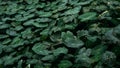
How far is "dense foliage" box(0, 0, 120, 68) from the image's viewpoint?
1840mm

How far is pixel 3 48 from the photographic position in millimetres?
2285

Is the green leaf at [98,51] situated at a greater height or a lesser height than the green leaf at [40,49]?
greater

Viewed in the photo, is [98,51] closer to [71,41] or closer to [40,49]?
[71,41]

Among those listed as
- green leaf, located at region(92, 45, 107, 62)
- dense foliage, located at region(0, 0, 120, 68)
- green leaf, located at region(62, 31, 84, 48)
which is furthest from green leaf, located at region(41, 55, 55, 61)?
green leaf, located at region(92, 45, 107, 62)

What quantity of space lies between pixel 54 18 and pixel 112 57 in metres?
0.94

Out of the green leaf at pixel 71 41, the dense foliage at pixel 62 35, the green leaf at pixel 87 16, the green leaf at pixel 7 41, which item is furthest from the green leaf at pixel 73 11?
the green leaf at pixel 7 41

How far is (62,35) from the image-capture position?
213 centimetres

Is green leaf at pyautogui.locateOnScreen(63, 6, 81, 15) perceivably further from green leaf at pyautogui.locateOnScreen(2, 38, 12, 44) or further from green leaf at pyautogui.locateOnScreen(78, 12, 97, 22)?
green leaf at pyautogui.locateOnScreen(2, 38, 12, 44)

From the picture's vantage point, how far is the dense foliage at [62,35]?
184 cm

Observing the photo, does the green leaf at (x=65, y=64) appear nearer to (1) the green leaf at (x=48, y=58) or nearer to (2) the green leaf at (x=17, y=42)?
(1) the green leaf at (x=48, y=58)

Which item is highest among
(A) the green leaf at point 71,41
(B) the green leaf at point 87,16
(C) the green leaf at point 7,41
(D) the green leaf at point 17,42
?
(B) the green leaf at point 87,16

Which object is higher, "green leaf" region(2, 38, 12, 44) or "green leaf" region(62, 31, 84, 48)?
"green leaf" region(62, 31, 84, 48)

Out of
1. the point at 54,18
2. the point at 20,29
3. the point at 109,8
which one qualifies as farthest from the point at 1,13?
the point at 109,8

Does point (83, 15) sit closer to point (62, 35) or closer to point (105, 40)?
point (62, 35)
